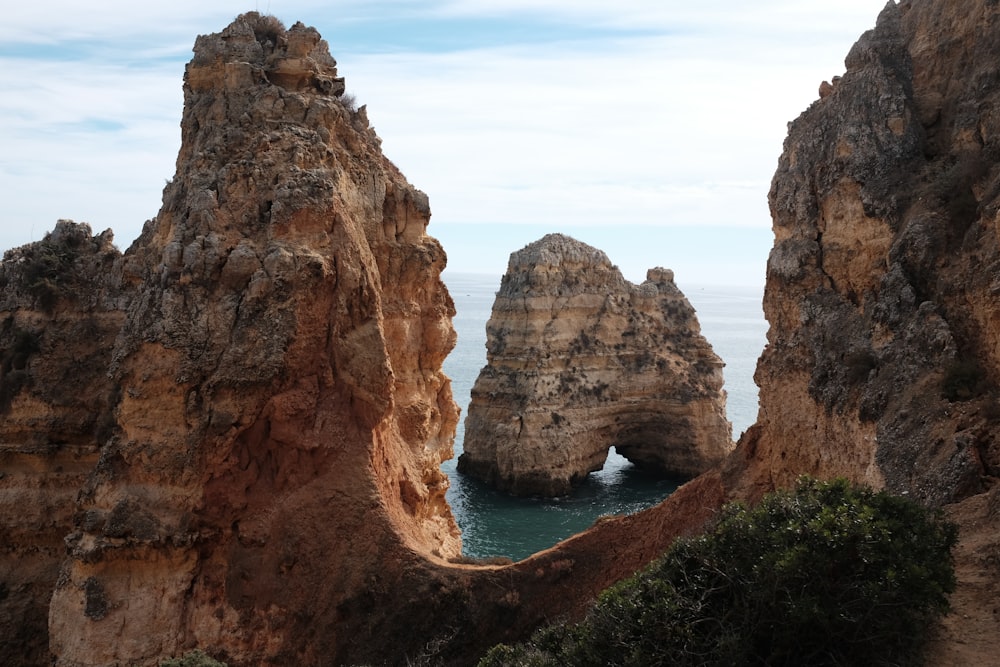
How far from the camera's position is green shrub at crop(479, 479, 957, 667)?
34.6 ft

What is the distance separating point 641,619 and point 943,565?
3.75 metres

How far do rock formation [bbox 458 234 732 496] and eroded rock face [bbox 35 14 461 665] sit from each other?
29032mm

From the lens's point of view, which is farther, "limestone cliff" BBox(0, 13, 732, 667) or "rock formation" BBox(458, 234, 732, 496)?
"rock formation" BBox(458, 234, 732, 496)

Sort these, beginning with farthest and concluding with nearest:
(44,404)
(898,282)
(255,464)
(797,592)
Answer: (44,404) → (255,464) → (898,282) → (797,592)

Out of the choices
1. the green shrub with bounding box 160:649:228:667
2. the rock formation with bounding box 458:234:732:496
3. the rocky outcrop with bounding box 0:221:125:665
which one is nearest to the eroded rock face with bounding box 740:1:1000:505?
the green shrub with bounding box 160:649:228:667

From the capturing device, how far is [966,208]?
15.6m

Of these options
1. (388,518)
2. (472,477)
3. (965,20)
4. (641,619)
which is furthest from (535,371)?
(641,619)

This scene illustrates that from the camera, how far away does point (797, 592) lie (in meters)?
11.0

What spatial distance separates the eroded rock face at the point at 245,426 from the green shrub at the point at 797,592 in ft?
29.5

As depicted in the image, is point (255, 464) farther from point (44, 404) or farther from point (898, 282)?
point (898, 282)

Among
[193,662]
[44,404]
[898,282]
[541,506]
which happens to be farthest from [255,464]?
[541,506]

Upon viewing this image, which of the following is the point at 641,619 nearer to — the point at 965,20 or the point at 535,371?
the point at 965,20

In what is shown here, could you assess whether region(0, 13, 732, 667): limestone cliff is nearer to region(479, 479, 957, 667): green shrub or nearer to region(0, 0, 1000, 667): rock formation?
region(0, 0, 1000, 667): rock formation

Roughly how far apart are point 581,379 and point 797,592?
40.9 metres
